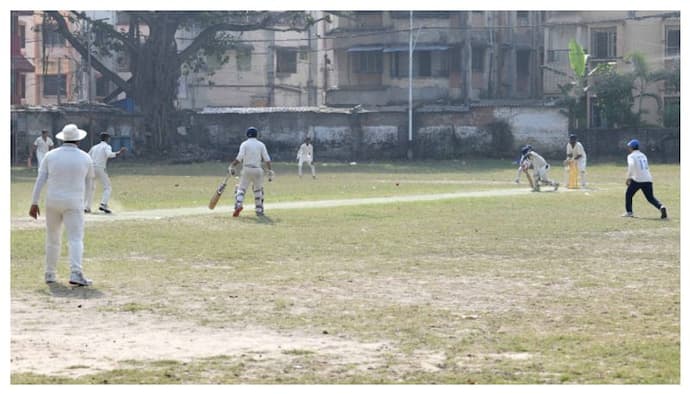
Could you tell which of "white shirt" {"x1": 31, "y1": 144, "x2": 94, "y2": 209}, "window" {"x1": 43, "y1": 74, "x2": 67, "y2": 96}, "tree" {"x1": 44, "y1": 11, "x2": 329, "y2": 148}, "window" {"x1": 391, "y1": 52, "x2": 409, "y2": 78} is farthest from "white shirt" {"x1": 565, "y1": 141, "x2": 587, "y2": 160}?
"window" {"x1": 43, "y1": 74, "x2": 67, "y2": 96}

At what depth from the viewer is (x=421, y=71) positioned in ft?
226

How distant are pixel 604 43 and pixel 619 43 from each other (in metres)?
0.83

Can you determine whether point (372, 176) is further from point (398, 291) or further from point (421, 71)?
point (398, 291)

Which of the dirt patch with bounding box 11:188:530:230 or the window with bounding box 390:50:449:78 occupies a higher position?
the window with bounding box 390:50:449:78

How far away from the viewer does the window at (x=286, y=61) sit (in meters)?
76.2

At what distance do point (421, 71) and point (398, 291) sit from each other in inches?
2155

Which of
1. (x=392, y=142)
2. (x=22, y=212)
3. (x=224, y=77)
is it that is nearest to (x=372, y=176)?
(x=392, y=142)

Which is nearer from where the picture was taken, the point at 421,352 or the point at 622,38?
the point at 421,352

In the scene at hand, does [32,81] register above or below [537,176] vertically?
above

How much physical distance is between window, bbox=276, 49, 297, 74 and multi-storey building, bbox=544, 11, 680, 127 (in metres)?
15.2

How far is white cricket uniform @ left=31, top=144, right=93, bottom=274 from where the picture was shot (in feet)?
49.2

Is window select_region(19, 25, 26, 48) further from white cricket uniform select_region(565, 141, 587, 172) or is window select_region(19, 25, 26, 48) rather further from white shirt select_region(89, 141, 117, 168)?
white shirt select_region(89, 141, 117, 168)

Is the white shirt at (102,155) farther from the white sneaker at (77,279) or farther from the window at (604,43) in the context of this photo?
the window at (604,43)

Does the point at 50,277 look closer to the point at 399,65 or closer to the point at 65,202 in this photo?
the point at 65,202
